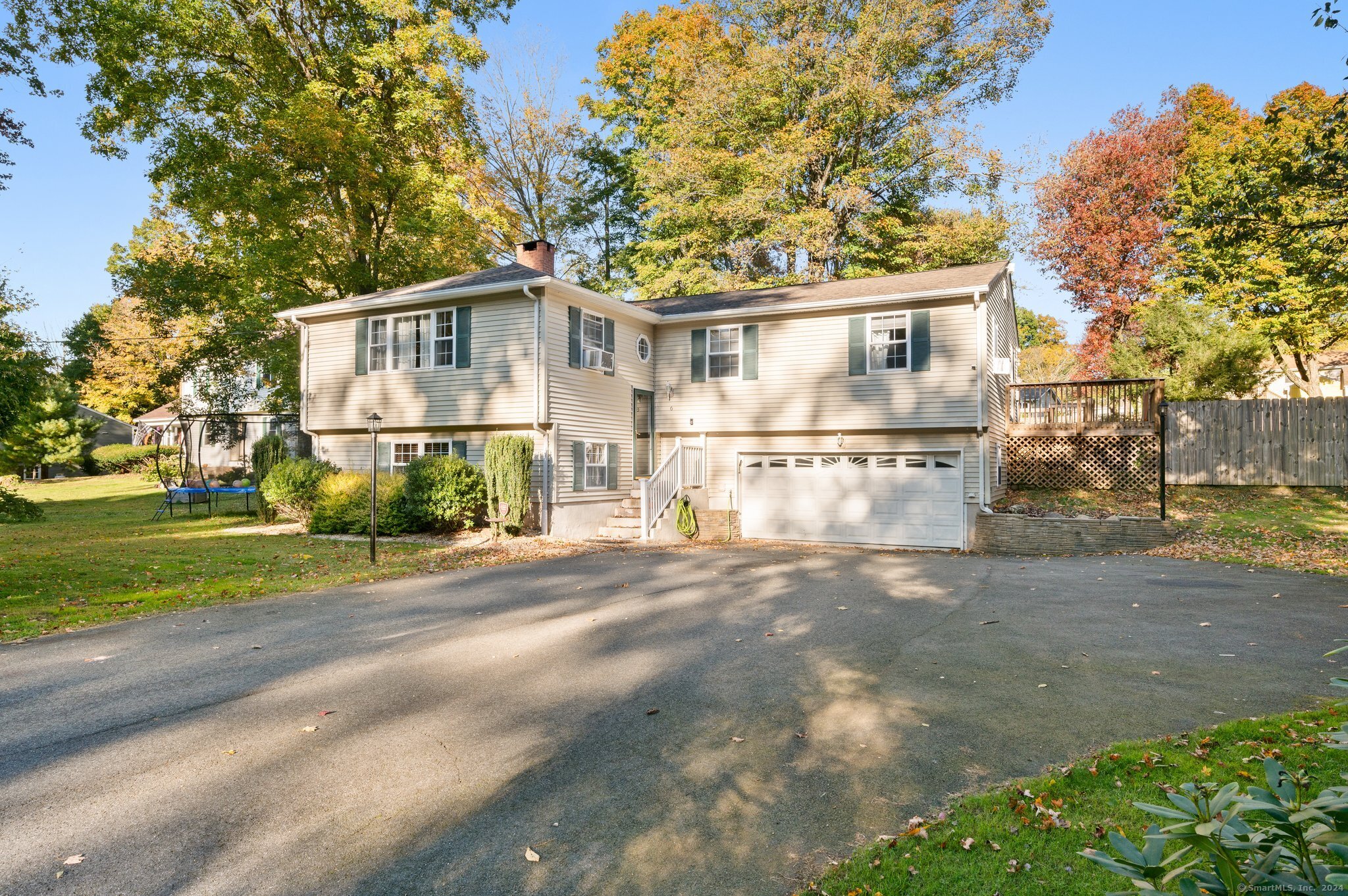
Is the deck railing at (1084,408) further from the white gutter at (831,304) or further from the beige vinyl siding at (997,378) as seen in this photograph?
the white gutter at (831,304)

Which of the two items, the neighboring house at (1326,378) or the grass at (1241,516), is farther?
the neighboring house at (1326,378)

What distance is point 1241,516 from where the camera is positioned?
14.5m

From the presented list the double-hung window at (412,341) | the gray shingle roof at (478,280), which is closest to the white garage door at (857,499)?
the gray shingle roof at (478,280)

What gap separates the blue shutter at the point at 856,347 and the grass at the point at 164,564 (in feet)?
25.6

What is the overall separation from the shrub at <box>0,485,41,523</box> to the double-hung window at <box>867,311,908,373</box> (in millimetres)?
15283

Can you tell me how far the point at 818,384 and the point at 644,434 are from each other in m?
4.95

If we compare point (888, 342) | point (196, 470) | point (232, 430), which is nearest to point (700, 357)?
point (888, 342)

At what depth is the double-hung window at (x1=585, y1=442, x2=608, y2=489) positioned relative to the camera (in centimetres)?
1734

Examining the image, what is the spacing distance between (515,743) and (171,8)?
2482cm

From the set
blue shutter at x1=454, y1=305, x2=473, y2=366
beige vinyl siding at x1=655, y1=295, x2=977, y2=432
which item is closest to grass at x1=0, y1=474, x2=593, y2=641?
blue shutter at x1=454, y1=305, x2=473, y2=366

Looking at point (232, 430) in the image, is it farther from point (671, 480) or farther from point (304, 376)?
point (671, 480)

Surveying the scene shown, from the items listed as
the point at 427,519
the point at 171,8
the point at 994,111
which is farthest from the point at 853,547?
the point at 171,8

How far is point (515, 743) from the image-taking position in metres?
4.66

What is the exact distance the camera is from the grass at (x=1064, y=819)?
303cm
